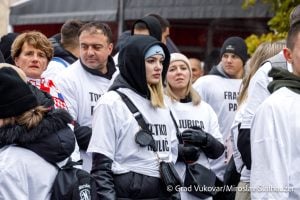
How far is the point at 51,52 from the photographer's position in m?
6.78

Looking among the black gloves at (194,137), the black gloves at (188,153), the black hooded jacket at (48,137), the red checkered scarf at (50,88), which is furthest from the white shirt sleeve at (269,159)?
the black gloves at (194,137)

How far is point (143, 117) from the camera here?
6043 millimetres

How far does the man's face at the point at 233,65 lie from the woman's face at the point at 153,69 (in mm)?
2912

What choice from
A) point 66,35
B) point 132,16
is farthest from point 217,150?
point 132,16

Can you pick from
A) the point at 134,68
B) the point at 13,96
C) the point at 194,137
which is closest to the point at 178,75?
the point at 194,137

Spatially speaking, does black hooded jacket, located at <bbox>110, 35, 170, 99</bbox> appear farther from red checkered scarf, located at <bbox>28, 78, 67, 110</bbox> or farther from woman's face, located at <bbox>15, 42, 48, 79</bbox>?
woman's face, located at <bbox>15, 42, 48, 79</bbox>

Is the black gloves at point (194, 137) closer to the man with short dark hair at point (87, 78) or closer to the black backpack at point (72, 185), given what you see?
the man with short dark hair at point (87, 78)

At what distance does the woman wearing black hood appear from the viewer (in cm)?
586

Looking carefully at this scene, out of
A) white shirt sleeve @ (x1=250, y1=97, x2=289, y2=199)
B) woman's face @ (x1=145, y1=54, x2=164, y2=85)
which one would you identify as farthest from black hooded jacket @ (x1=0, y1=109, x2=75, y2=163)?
woman's face @ (x1=145, y1=54, x2=164, y2=85)

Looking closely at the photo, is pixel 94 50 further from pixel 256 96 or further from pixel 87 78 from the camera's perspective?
pixel 256 96

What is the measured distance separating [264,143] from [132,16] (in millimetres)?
11184

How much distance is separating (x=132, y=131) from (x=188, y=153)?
1.25 metres

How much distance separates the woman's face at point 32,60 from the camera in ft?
21.8

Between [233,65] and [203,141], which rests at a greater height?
[233,65]
